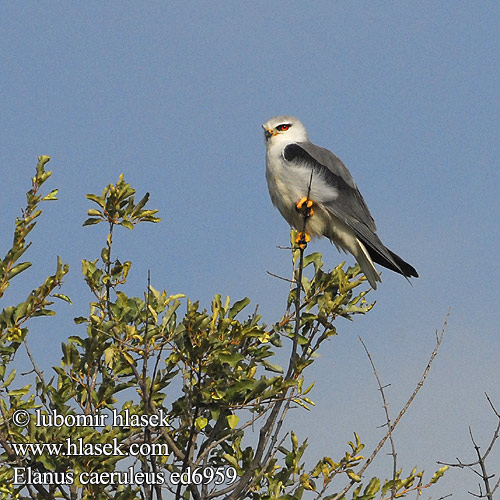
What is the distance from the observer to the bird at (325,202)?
6.55 meters

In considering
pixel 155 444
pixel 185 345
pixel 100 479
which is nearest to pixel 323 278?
pixel 185 345

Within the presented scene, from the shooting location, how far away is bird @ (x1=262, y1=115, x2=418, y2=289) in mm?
6547

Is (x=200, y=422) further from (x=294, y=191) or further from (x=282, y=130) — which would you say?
(x=282, y=130)

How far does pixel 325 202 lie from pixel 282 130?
3.71ft

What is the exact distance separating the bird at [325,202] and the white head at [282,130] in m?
0.12

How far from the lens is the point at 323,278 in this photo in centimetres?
476

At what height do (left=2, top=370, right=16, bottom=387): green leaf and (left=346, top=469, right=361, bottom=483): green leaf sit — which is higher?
(left=2, top=370, right=16, bottom=387): green leaf

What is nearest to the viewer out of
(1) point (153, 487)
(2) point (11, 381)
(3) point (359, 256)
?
(1) point (153, 487)

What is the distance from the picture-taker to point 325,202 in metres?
6.66

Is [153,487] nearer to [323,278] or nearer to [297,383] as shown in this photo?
[297,383]

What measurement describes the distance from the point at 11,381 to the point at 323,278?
7.09 feet

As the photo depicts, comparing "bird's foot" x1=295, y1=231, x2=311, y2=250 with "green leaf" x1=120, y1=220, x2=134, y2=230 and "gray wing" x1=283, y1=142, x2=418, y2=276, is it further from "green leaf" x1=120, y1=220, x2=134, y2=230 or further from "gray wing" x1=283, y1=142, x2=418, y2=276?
"green leaf" x1=120, y1=220, x2=134, y2=230

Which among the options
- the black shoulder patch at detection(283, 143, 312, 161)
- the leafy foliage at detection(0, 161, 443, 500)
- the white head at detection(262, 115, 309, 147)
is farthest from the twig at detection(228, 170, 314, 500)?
the white head at detection(262, 115, 309, 147)

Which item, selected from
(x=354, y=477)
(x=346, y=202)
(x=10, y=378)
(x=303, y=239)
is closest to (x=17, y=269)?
(x=10, y=378)
